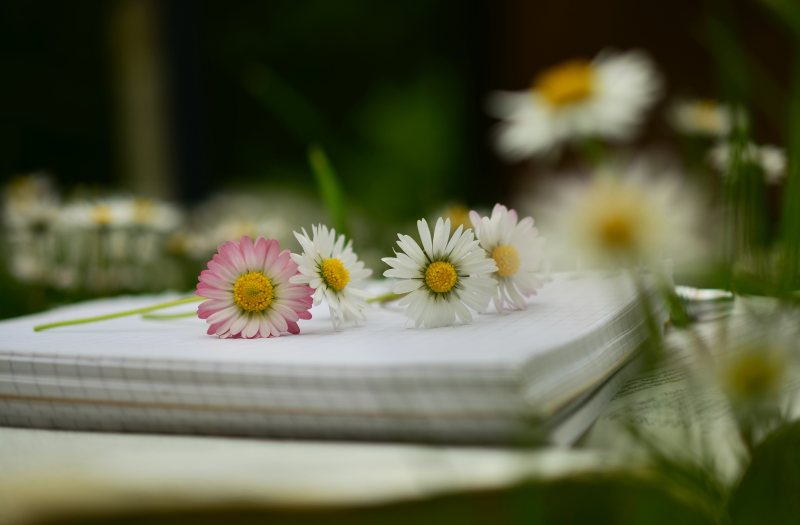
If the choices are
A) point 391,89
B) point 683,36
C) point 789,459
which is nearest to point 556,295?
point 789,459

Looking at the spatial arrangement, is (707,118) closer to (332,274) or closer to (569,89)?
(569,89)

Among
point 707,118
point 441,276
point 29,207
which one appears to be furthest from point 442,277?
point 29,207

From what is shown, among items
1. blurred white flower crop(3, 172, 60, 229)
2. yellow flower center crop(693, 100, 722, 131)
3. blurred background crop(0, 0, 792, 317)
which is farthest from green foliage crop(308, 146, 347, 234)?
blurred background crop(0, 0, 792, 317)

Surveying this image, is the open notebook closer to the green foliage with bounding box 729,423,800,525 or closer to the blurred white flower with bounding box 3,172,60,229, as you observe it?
the green foliage with bounding box 729,423,800,525

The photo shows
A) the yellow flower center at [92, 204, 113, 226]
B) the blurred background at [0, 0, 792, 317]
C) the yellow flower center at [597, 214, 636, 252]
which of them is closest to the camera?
the yellow flower center at [597, 214, 636, 252]

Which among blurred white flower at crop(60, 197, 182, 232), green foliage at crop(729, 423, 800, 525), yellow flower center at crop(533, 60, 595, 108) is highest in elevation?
yellow flower center at crop(533, 60, 595, 108)

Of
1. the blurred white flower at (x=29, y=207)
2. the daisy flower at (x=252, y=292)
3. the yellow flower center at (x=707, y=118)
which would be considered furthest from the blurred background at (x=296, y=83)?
the daisy flower at (x=252, y=292)

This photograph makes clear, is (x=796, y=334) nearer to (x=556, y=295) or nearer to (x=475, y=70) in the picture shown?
(x=556, y=295)
